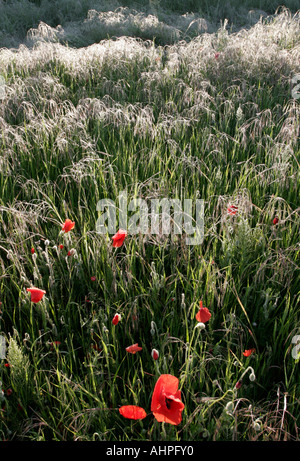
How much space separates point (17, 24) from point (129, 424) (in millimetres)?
8915

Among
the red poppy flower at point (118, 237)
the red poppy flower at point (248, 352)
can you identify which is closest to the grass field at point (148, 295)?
the red poppy flower at point (248, 352)

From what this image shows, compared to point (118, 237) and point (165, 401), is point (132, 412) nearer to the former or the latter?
point (165, 401)

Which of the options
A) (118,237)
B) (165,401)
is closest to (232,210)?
(118,237)

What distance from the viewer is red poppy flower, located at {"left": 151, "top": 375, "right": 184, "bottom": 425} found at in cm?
101

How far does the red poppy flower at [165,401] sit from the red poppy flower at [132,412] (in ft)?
0.35

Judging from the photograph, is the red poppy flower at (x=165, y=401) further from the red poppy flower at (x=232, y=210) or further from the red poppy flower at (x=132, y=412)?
the red poppy flower at (x=232, y=210)

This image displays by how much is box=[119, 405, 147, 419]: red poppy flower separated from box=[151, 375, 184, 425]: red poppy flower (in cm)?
→ 11

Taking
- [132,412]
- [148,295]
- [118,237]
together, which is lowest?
[132,412]

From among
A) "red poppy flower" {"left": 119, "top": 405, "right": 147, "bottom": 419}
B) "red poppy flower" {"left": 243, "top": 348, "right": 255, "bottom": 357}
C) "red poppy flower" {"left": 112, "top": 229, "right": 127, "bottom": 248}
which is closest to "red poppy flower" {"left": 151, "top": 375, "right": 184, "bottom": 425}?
"red poppy flower" {"left": 119, "top": 405, "right": 147, "bottom": 419}

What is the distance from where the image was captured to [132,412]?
1.13 metres

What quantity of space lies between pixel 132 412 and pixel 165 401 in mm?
135

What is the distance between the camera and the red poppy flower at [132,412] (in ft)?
3.67

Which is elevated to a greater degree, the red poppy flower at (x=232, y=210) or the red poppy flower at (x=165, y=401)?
the red poppy flower at (x=232, y=210)

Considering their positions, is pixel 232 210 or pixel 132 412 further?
pixel 232 210
